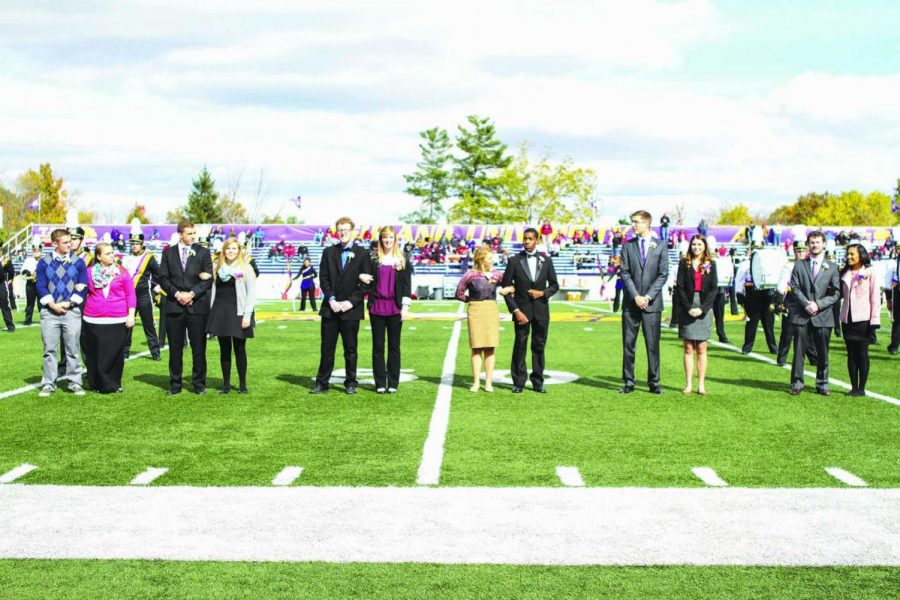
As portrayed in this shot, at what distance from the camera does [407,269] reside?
11.0 m

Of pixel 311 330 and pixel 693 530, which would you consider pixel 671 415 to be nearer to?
pixel 693 530

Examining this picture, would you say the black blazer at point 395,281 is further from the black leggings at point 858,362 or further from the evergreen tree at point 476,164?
the evergreen tree at point 476,164

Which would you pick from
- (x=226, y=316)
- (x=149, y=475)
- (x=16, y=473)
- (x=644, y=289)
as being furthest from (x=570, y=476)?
(x=226, y=316)

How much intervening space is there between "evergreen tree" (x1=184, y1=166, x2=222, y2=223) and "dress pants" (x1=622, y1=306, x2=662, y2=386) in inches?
3020

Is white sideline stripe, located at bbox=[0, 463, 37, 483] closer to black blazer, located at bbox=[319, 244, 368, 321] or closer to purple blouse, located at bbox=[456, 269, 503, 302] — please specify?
black blazer, located at bbox=[319, 244, 368, 321]

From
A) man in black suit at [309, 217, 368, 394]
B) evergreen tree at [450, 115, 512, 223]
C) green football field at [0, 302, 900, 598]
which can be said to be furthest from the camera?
evergreen tree at [450, 115, 512, 223]

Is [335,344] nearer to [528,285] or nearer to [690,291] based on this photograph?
[528,285]

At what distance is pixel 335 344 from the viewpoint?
1063cm

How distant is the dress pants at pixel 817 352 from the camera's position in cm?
1080

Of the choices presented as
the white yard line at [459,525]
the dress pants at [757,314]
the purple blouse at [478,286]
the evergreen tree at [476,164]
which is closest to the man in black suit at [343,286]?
the purple blouse at [478,286]

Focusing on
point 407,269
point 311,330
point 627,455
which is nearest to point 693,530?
point 627,455

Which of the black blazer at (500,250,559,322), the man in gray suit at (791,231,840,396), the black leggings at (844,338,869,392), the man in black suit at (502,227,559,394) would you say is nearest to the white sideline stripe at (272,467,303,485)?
the man in black suit at (502,227,559,394)

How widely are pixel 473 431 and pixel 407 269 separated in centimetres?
312

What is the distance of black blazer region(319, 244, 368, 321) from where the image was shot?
Result: 10.5 metres
